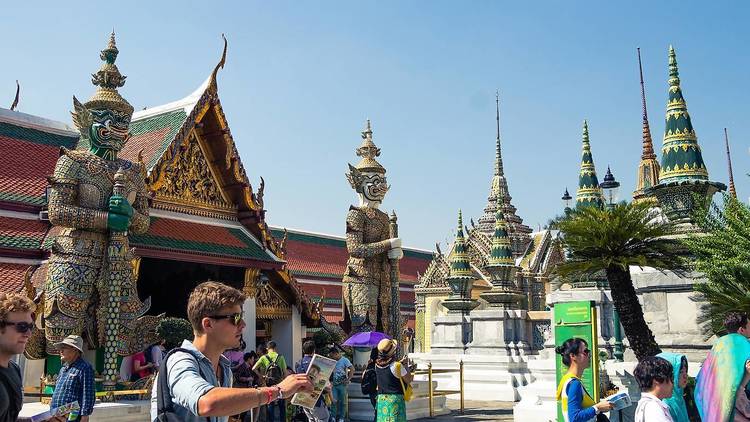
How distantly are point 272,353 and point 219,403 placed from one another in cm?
736

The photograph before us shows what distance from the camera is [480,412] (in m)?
15.4

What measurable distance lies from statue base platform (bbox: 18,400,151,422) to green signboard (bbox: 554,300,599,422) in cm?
601

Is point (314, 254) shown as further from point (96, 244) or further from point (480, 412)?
point (96, 244)

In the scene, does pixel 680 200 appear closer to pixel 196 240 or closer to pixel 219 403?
pixel 196 240

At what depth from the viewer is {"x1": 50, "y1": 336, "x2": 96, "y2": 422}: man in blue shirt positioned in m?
5.98

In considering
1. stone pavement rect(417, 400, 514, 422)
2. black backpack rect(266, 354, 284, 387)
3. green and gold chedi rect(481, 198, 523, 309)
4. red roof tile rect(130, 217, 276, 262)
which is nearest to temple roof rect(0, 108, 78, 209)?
red roof tile rect(130, 217, 276, 262)

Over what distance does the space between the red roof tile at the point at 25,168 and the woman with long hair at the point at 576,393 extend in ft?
34.2

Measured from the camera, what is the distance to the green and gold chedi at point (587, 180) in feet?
73.4

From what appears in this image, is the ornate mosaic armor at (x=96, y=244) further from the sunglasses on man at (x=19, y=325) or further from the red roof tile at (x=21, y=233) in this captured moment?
the sunglasses on man at (x=19, y=325)

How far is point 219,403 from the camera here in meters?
2.99

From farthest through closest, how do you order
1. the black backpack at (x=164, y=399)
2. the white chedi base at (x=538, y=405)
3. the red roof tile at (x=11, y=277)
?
1. the white chedi base at (x=538, y=405)
2. the red roof tile at (x=11, y=277)
3. the black backpack at (x=164, y=399)

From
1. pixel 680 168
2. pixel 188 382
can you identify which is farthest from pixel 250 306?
pixel 188 382

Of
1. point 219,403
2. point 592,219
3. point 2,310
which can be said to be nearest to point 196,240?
point 592,219

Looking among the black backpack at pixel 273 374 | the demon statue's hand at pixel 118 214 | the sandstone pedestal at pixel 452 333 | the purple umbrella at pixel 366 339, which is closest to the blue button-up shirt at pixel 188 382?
the black backpack at pixel 273 374
